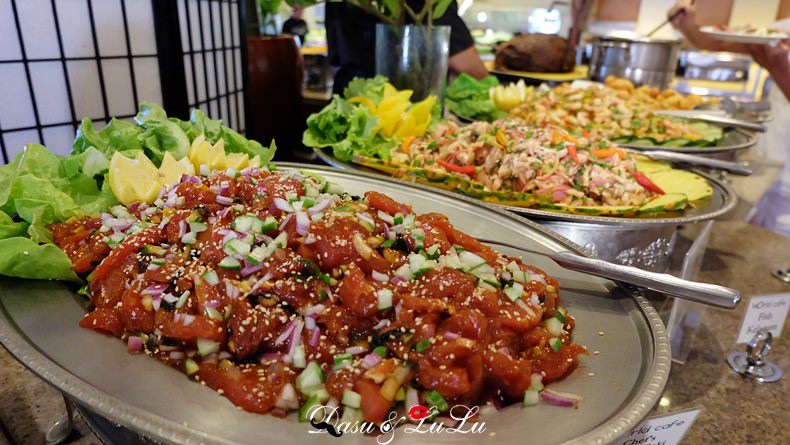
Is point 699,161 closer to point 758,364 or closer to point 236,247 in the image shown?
point 758,364

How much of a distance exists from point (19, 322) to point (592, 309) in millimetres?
1053

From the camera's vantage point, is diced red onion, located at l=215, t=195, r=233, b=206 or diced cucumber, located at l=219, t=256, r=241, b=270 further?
diced red onion, located at l=215, t=195, r=233, b=206

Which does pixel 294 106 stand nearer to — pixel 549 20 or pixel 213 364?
pixel 213 364

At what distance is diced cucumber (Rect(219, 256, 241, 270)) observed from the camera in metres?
0.96

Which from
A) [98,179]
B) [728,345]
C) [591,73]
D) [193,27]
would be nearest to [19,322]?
[98,179]

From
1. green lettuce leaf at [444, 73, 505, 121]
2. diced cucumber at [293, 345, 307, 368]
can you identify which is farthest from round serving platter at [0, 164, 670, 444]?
green lettuce leaf at [444, 73, 505, 121]

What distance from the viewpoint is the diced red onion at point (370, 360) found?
2.75 feet

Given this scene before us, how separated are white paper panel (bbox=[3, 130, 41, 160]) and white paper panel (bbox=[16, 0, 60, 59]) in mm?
237

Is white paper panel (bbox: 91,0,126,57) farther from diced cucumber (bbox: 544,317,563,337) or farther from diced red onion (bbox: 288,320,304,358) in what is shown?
diced cucumber (bbox: 544,317,563,337)

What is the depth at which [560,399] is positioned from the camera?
817 millimetres

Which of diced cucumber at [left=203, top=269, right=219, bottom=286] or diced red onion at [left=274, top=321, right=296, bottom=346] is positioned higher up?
diced cucumber at [left=203, top=269, right=219, bottom=286]

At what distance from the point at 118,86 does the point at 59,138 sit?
26 cm

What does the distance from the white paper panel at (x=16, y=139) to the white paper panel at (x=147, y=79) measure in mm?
378

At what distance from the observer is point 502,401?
85 centimetres
